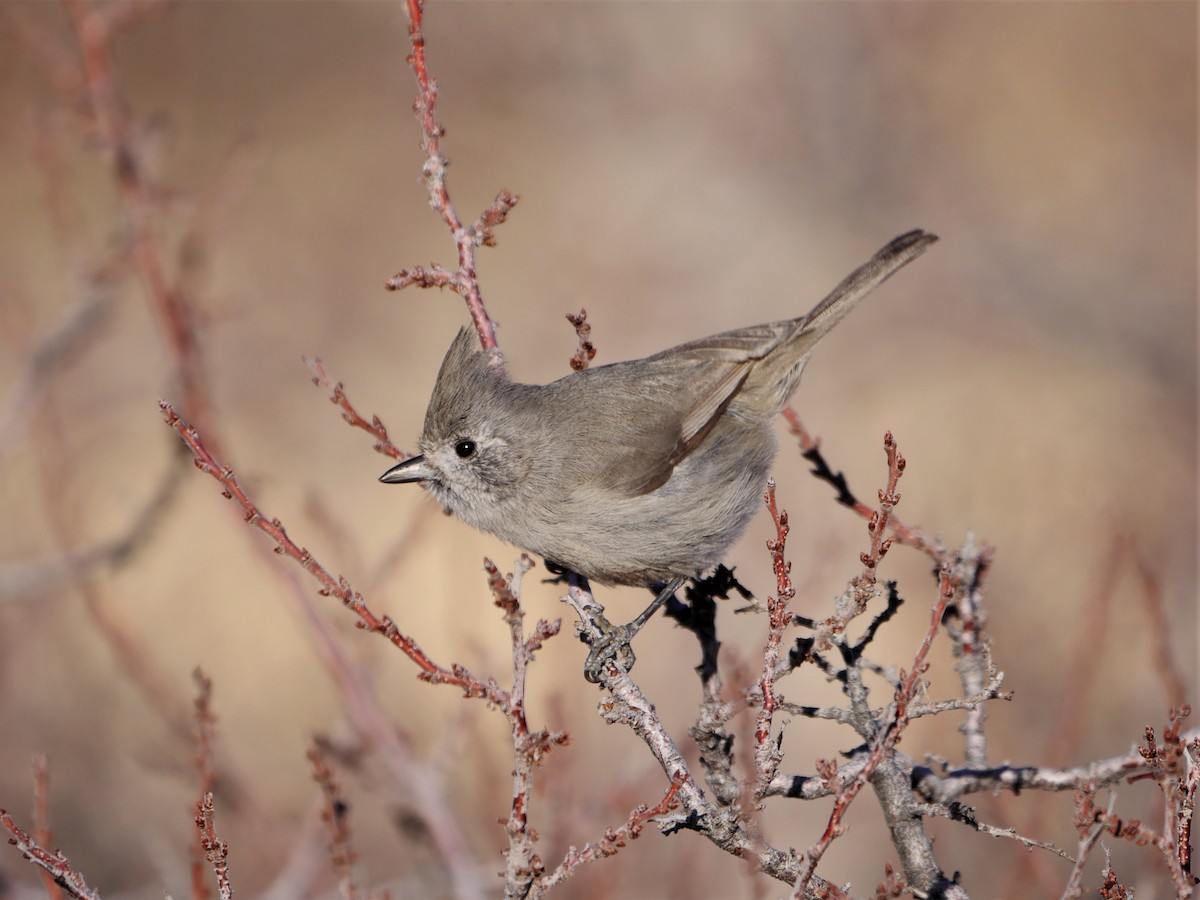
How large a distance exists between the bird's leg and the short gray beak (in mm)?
709

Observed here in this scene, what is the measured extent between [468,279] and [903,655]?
4.70 metres

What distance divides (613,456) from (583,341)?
41cm

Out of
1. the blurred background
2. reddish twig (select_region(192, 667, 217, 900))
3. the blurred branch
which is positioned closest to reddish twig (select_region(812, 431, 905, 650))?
reddish twig (select_region(192, 667, 217, 900))

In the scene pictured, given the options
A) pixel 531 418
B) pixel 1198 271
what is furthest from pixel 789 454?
pixel 531 418

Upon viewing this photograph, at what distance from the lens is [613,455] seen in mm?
3586

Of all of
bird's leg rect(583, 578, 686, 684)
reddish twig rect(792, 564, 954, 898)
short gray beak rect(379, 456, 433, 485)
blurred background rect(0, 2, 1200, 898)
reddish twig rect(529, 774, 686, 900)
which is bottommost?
reddish twig rect(529, 774, 686, 900)

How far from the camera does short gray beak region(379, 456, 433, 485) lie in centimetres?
340

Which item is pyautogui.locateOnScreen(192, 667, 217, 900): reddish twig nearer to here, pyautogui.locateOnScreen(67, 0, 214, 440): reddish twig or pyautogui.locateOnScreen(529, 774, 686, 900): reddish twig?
pyautogui.locateOnScreen(529, 774, 686, 900): reddish twig

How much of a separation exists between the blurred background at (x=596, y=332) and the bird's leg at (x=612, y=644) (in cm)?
119

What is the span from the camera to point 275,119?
408 inches

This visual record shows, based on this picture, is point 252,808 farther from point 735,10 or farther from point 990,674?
point 735,10

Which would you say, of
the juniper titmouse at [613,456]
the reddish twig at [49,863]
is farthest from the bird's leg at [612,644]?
the reddish twig at [49,863]

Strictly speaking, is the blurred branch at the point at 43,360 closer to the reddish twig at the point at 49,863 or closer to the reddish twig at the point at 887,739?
the reddish twig at the point at 49,863

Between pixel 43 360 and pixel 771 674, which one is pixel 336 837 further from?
pixel 43 360
